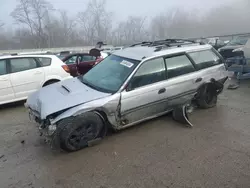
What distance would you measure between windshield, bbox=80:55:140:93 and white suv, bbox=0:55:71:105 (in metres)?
2.14

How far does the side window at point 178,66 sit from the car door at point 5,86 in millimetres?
4077

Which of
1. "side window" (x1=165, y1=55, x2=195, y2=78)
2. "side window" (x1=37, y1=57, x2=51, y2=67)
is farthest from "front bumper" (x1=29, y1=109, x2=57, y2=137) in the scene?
"side window" (x1=37, y1=57, x2=51, y2=67)

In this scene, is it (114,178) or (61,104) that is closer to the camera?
(114,178)

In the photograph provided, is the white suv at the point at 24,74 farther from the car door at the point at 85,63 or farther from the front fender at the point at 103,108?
the front fender at the point at 103,108

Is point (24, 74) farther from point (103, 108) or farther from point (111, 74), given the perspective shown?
point (103, 108)

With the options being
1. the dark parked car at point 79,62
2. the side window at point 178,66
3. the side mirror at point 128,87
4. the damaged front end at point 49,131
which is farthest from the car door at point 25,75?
the side window at point 178,66

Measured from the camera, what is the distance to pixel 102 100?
131 inches

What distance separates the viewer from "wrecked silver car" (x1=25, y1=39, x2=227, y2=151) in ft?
10.5

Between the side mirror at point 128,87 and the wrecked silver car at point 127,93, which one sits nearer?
the wrecked silver car at point 127,93

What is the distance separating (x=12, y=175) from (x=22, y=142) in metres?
0.94

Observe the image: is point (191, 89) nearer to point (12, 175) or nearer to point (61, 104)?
point (61, 104)

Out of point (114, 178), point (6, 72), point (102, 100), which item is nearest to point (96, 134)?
point (102, 100)

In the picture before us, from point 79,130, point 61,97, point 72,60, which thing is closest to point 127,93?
point 79,130

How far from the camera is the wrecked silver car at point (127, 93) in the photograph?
126 inches
